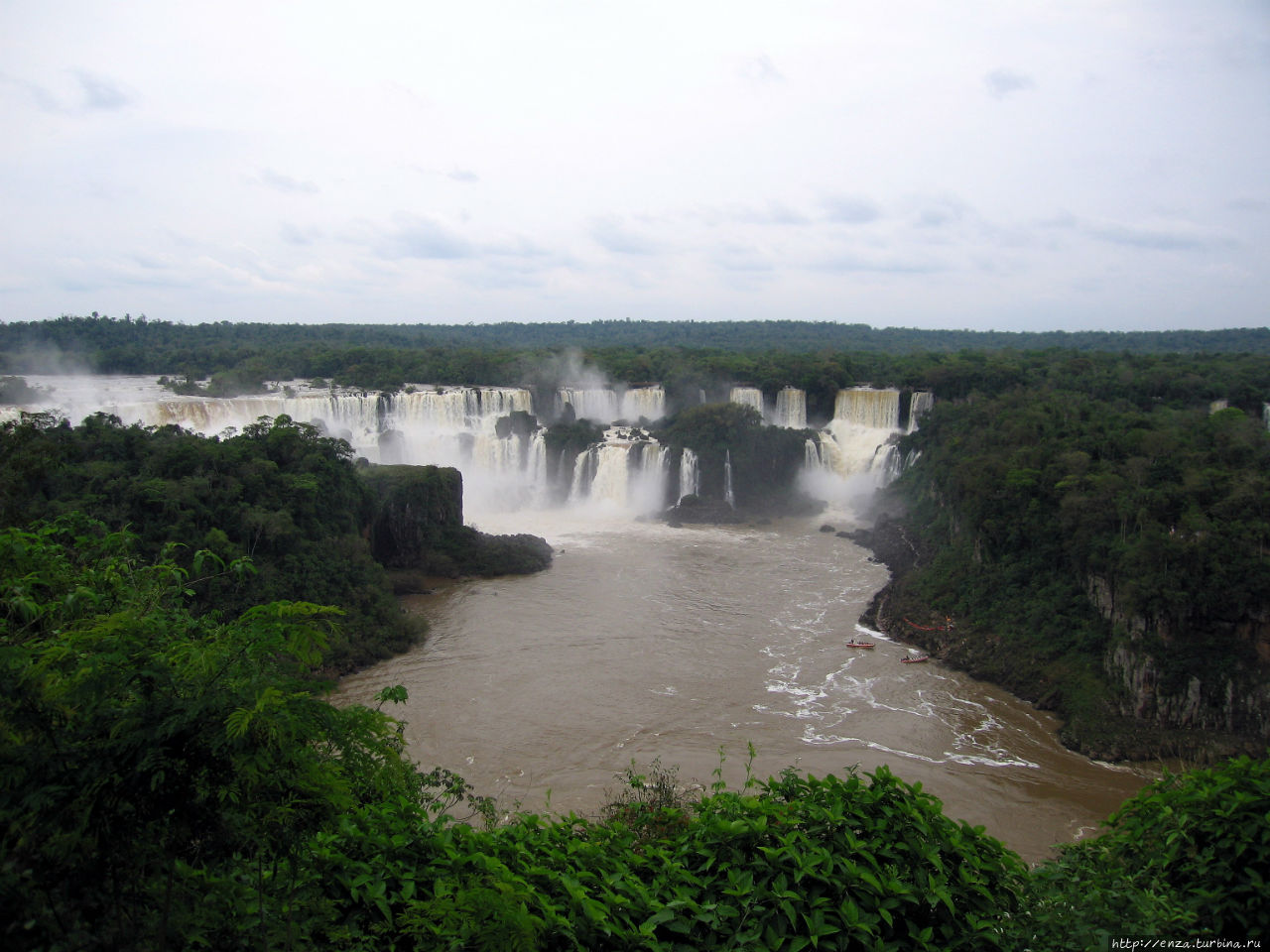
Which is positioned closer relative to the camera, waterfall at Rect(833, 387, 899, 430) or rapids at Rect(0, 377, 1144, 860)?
rapids at Rect(0, 377, 1144, 860)

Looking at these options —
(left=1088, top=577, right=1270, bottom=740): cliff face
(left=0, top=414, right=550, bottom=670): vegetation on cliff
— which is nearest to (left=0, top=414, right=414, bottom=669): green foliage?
(left=0, top=414, right=550, bottom=670): vegetation on cliff

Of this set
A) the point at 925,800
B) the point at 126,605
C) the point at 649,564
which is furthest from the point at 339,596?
the point at 925,800

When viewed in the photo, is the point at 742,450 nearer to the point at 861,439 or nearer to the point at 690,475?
the point at 690,475

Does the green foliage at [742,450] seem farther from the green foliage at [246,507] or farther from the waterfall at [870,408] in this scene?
the green foliage at [246,507]

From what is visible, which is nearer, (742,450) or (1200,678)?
(1200,678)

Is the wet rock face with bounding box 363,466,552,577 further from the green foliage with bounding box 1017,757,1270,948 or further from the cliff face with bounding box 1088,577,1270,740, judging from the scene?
the green foliage with bounding box 1017,757,1270,948

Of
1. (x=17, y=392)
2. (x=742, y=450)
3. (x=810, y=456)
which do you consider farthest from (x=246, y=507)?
(x=810, y=456)
